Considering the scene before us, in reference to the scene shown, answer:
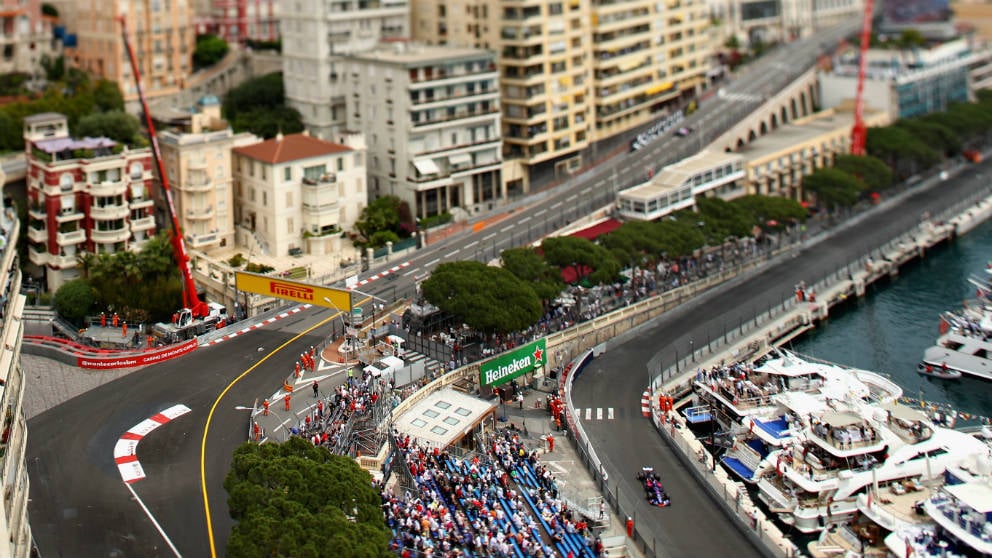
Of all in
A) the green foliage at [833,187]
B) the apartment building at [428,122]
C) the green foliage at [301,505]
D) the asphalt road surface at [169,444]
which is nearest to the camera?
the green foliage at [301,505]

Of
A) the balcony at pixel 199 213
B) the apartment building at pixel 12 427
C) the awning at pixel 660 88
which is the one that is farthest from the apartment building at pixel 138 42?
the apartment building at pixel 12 427

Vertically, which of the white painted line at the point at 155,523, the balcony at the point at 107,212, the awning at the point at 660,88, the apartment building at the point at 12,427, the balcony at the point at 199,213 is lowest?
Result: the white painted line at the point at 155,523

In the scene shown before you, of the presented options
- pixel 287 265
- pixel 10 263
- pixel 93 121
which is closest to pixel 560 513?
pixel 10 263

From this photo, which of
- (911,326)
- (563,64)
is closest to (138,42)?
(563,64)

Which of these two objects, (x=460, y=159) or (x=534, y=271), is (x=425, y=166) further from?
(x=534, y=271)

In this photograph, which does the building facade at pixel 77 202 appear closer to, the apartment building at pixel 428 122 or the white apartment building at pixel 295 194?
the white apartment building at pixel 295 194

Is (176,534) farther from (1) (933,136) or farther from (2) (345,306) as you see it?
(1) (933,136)

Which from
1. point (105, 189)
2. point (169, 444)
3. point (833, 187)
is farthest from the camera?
point (833, 187)
